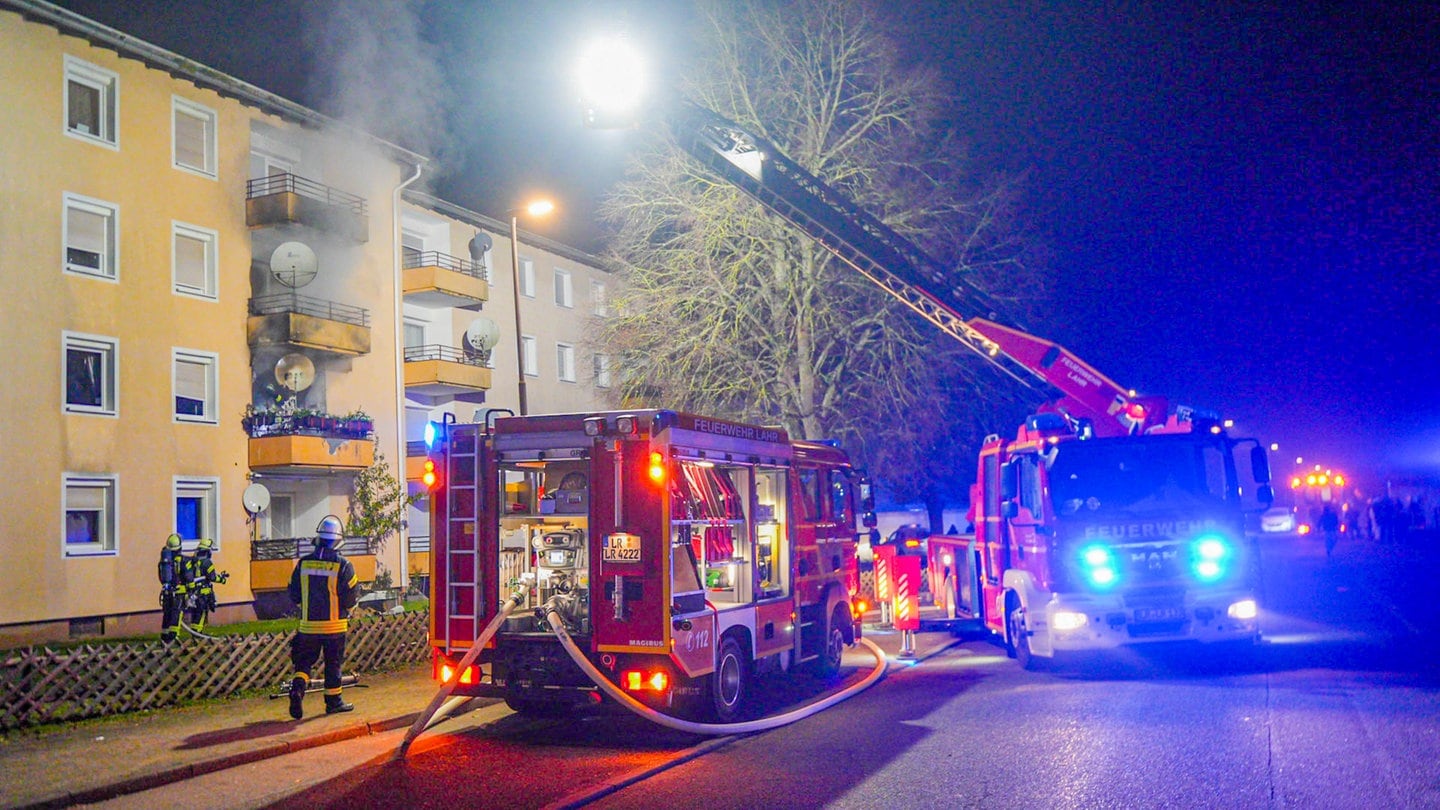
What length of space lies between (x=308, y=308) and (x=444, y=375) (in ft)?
17.6

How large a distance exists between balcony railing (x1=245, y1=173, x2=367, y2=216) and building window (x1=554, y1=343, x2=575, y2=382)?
11874mm

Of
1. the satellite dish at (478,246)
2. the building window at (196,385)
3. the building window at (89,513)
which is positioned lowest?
the building window at (89,513)

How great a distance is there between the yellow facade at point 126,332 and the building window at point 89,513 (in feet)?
0.12

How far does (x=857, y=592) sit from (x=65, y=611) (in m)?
14.5

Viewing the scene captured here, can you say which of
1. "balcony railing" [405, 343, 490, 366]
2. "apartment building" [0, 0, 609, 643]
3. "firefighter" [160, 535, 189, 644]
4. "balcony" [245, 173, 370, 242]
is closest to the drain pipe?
"apartment building" [0, 0, 609, 643]

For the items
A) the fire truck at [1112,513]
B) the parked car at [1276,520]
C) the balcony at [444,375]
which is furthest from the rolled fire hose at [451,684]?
the balcony at [444,375]

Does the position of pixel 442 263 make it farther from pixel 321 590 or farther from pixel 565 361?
pixel 321 590

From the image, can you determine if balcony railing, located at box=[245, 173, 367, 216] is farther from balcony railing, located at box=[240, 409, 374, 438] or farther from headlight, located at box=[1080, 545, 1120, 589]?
headlight, located at box=[1080, 545, 1120, 589]

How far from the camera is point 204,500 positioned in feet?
75.2

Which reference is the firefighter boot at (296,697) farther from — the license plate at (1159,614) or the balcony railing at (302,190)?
the balcony railing at (302,190)

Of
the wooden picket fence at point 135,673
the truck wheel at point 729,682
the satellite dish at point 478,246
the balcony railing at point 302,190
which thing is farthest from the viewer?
the satellite dish at point 478,246

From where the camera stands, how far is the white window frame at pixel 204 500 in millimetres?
22312

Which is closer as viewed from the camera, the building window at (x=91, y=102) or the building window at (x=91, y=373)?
the building window at (x=91, y=373)

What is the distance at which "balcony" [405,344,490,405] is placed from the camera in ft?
99.0
